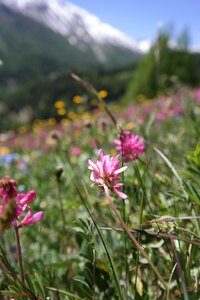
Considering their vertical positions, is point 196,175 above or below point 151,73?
below

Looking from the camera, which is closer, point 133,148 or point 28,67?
point 133,148

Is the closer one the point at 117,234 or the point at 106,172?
the point at 106,172

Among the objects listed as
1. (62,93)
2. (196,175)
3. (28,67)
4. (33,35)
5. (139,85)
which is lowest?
(196,175)

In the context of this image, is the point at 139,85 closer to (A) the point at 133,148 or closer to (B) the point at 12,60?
(A) the point at 133,148

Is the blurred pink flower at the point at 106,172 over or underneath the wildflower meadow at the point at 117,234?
over

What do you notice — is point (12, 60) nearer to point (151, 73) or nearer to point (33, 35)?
point (33, 35)

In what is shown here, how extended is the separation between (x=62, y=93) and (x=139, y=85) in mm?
49575

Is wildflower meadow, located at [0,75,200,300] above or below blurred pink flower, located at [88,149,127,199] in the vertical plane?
below

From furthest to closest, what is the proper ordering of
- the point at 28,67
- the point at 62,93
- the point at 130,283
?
the point at 28,67 < the point at 62,93 < the point at 130,283

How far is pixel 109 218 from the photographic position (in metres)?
1.67

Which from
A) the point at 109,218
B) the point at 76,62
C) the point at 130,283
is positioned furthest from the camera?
the point at 76,62

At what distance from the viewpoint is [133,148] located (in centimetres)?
125

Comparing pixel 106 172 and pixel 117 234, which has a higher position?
pixel 106 172

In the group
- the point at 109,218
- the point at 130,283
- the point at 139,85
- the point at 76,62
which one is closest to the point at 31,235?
the point at 109,218
